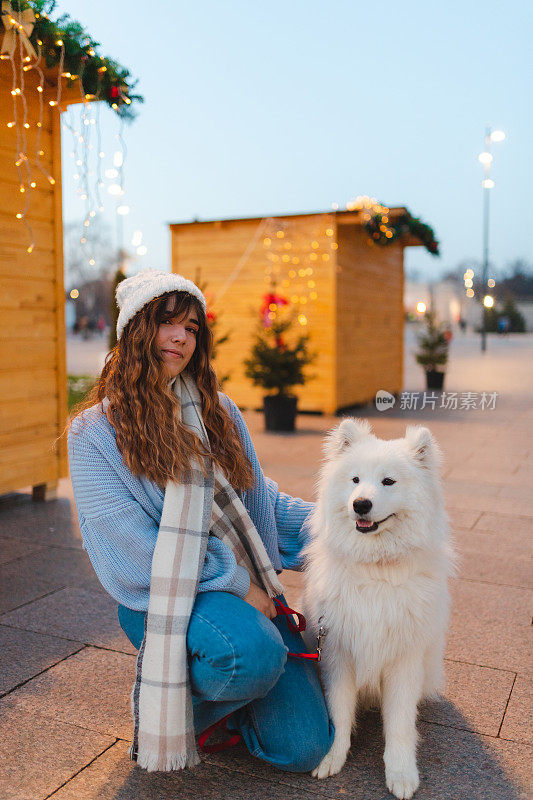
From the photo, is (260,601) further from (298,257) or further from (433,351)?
(433,351)

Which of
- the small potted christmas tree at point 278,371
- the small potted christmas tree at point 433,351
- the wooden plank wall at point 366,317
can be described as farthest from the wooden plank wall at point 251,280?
the small potted christmas tree at point 433,351

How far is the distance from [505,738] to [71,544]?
3100 mm

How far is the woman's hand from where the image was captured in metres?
2.36

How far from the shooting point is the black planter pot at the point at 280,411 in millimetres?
9328

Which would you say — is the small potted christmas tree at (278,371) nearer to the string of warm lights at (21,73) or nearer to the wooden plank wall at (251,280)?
the wooden plank wall at (251,280)

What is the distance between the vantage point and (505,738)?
2.44 metres

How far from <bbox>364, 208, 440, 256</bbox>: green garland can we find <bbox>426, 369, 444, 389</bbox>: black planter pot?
284 centimetres

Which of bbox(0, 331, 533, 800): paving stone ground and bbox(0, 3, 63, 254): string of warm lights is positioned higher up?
bbox(0, 3, 63, 254): string of warm lights

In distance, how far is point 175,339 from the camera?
2363 mm

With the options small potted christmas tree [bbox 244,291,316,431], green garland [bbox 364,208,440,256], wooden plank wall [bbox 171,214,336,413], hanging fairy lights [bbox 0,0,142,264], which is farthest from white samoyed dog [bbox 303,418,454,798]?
green garland [bbox 364,208,440,256]

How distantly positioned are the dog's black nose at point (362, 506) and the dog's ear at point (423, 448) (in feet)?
0.85

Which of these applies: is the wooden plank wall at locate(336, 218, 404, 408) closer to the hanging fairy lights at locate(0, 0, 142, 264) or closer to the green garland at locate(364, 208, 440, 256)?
the green garland at locate(364, 208, 440, 256)

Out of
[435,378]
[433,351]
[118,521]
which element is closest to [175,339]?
[118,521]

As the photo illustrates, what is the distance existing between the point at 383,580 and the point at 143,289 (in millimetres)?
1285
